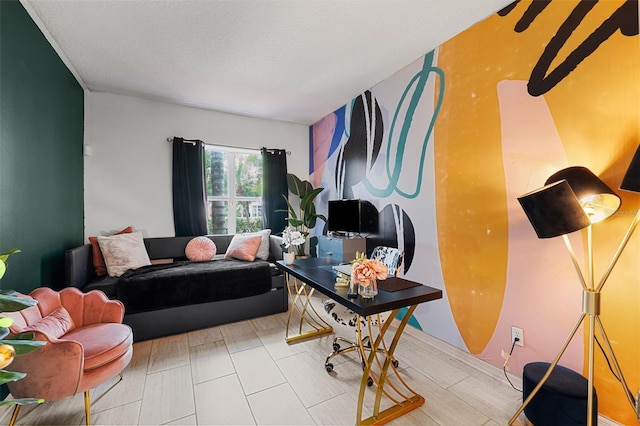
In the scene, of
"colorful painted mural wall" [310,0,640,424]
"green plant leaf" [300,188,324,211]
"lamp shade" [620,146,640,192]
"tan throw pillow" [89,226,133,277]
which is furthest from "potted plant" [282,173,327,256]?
"lamp shade" [620,146,640,192]

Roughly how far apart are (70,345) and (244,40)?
2.56m

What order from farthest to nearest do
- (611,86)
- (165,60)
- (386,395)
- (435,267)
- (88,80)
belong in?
(88,80), (165,60), (435,267), (386,395), (611,86)

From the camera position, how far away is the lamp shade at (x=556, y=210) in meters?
1.35

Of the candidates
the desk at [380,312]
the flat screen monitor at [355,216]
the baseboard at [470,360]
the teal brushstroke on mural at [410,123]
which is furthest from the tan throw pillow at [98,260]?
the baseboard at [470,360]

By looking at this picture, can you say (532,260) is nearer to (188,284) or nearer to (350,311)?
(350,311)

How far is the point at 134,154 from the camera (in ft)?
12.1

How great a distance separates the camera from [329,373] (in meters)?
2.11

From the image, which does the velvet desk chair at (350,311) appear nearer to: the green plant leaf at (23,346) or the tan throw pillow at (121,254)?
the green plant leaf at (23,346)

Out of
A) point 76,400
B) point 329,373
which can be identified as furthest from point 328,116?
point 76,400

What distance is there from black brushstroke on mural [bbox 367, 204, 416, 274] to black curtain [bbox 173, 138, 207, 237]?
2.50 m

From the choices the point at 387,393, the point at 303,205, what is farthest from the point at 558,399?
the point at 303,205

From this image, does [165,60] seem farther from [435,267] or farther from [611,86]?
[611,86]

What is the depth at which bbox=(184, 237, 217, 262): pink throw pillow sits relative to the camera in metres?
3.67

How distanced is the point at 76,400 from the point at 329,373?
1752 mm
